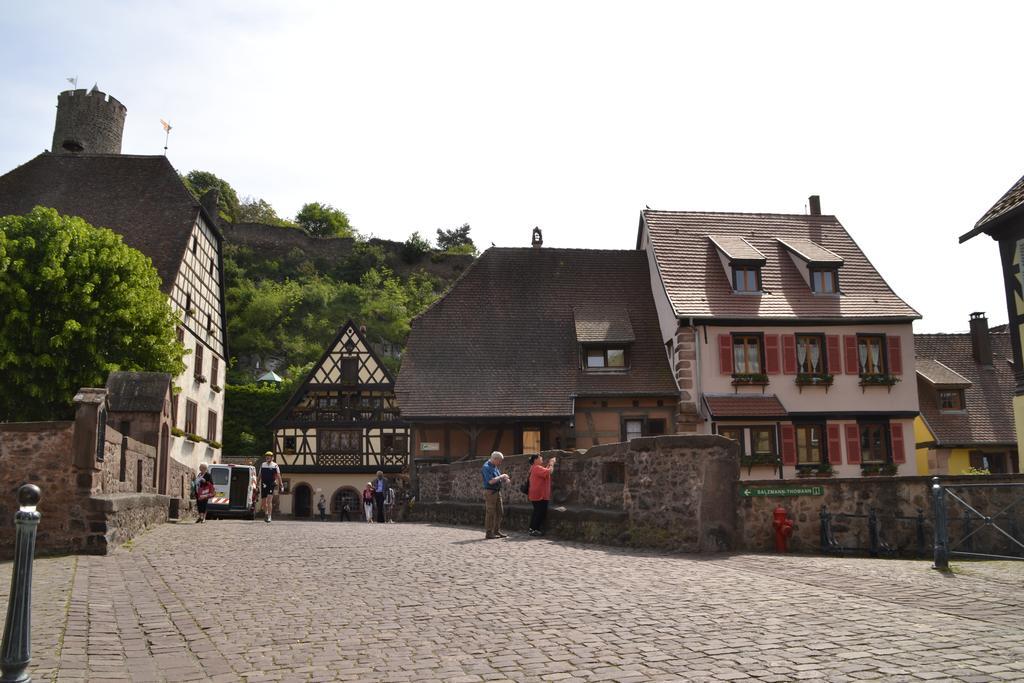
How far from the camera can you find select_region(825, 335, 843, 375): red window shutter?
27.5m

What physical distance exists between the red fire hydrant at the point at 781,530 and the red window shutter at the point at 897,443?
1632 cm

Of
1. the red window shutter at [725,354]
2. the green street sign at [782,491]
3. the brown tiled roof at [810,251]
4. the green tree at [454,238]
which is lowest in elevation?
the green street sign at [782,491]

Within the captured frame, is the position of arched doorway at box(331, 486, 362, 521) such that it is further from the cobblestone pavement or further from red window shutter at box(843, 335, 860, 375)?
the cobblestone pavement

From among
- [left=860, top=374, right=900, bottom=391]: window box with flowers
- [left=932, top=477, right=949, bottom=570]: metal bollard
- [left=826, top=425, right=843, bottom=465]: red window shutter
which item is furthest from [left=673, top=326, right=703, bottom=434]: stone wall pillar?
[left=932, top=477, right=949, bottom=570]: metal bollard

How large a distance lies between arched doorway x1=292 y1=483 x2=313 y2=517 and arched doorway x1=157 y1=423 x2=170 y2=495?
20.3 metres

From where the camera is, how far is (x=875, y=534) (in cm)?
1298

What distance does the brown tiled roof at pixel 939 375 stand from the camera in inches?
1362

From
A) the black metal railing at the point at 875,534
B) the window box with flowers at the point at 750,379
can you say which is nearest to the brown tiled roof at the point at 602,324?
the window box with flowers at the point at 750,379

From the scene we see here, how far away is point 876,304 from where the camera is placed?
28.6m

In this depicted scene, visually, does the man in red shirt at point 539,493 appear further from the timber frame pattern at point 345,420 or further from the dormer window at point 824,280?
the timber frame pattern at point 345,420

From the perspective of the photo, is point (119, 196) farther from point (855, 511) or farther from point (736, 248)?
point (855, 511)

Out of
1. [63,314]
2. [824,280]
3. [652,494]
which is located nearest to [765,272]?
[824,280]

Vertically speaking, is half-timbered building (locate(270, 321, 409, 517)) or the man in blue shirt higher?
half-timbered building (locate(270, 321, 409, 517))

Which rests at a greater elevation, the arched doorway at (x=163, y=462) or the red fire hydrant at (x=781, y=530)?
the arched doorway at (x=163, y=462)
